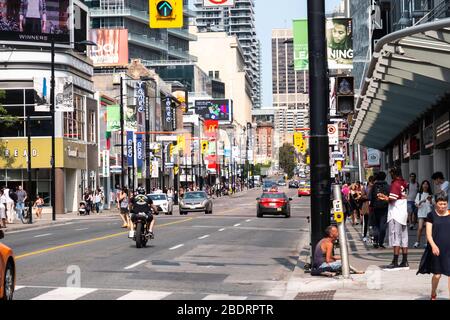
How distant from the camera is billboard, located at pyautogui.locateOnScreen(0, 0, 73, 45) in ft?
217

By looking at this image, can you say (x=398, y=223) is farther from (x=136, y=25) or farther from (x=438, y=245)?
(x=136, y=25)

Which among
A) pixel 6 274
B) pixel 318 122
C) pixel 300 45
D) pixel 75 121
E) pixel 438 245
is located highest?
pixel 300 45

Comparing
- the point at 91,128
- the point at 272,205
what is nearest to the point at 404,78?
the point at 272,205

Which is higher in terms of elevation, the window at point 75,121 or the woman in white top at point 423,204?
the window at point 75,121

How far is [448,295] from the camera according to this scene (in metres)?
14.2

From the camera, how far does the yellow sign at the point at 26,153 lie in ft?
215

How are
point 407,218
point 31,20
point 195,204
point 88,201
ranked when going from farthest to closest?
point 31,20, point 88,201, point 195,204, point 407,218

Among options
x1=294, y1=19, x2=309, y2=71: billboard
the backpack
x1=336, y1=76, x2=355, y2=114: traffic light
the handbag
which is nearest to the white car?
x1=294, y1=19, x2=309, y2=71: billboard

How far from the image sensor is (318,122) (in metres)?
17.9

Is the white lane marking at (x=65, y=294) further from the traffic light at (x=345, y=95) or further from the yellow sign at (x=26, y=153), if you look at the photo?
the yellow sign at (x=26, y=153)

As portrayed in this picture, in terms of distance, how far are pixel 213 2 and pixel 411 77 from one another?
282 inches

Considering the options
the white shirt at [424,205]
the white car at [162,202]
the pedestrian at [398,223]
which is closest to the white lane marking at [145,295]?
the pedestrian at [398,223]

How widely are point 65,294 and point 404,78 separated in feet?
44.4
